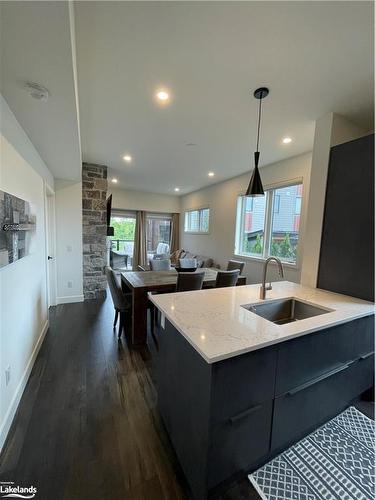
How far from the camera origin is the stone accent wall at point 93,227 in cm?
450

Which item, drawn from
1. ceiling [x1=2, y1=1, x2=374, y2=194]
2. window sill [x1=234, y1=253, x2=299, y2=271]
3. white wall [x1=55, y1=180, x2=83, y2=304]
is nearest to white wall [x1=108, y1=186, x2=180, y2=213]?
white wall [x1=55, y1=180, x2=83, y2=304]

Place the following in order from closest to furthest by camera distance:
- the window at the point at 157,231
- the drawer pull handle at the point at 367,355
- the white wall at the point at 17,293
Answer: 1. the white wall at the point at 17,293
2. the drawer pull handle at the point at 367,355
3. the window at the point at 157,231

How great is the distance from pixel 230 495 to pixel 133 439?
2.30 feet

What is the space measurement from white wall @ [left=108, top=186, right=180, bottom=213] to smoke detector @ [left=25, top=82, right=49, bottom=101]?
18.4 ft

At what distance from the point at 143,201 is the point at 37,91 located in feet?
19.9

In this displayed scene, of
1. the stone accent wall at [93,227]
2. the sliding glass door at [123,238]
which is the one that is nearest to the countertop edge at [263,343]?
the stone accent wall at [93,227]

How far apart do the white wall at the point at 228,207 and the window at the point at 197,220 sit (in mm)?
180

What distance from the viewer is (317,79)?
1862mm

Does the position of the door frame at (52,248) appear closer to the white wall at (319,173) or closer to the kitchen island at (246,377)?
the kitchen island at (246,377)

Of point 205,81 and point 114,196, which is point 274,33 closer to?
point 205,81

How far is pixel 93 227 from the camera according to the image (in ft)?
15.1

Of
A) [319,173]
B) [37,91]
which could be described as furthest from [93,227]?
[319,173]

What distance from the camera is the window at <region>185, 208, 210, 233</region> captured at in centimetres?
660

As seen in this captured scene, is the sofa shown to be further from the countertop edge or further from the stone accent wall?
the countertop edge
